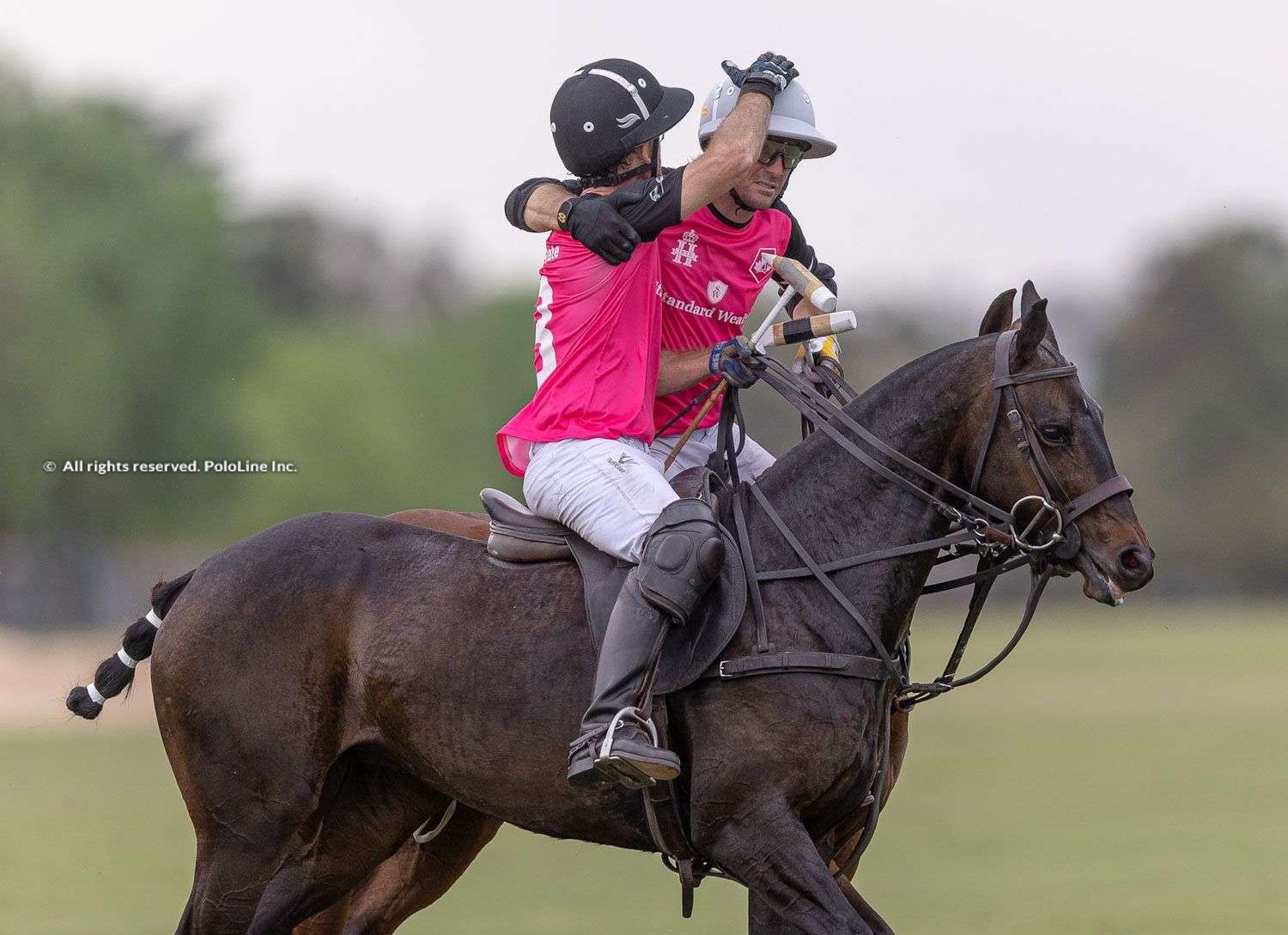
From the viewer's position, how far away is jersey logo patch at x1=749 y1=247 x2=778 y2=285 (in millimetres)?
5711

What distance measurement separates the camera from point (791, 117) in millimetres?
5449

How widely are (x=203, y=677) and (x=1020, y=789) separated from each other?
39.1 feet

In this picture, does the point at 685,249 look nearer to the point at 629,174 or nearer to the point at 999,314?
the point at 629,174

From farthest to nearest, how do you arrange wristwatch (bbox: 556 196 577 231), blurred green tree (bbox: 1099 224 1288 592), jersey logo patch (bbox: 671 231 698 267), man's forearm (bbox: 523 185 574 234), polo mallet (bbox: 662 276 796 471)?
blurred green tree (bbox: 1099 224 1288 592) → jersey logo patch (bbox: 671 231 698 267) → polo mallet (bbox: 662 276 796 471) → man's forearm (bbox: 523 185 574 234) → wristwatch (bbox: 556 196 577 231)

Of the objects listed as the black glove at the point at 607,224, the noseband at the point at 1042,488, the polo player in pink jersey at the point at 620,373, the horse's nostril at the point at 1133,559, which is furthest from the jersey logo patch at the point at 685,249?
the horse's nostril at the point at 1133,559

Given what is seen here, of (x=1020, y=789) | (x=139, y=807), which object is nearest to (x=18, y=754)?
(x=139, y=807)

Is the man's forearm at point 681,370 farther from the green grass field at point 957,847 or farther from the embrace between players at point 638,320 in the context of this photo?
the green grass field at point 957,847

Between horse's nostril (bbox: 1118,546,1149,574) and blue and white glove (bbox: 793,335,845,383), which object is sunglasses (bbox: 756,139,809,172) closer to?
blue and white glove (bbox: 793,335,845,383)

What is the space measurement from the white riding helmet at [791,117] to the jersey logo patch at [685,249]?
403 millimetres

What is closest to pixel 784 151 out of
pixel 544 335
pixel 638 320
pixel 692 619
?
pixel 638 320

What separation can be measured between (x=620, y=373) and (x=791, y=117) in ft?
3.39

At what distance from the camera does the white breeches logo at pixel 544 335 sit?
17.5 ft

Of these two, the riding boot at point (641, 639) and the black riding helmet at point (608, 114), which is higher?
the black riding helmet at point (608, 114)
